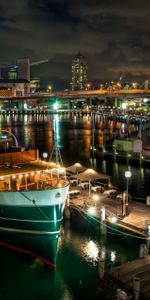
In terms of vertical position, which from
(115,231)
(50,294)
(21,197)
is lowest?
(50,294)

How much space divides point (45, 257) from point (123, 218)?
5.02 metres

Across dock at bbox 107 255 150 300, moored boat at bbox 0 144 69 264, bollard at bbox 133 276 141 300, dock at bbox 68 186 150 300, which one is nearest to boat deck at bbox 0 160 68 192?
moored boat at bbox 0 144 69 264

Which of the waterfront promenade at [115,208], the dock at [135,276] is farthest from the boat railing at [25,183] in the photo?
the dock at [135,276]

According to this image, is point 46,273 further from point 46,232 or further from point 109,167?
point 109,167

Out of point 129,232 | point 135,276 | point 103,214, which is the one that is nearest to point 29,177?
point 103,214

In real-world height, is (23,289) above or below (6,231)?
below

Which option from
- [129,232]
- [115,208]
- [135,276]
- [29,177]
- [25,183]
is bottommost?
[129,232]

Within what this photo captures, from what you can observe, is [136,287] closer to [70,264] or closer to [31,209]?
[70,264]

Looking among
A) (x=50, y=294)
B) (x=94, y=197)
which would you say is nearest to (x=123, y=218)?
(x=94, y=197)

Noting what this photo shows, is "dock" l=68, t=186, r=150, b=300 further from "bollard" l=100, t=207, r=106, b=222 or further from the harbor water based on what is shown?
the harbor water

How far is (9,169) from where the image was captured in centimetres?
2394

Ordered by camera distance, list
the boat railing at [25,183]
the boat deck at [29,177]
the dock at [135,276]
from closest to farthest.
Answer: the dock at [135,276]
the boat railing at [25,183]
the boat deck at [29,177]

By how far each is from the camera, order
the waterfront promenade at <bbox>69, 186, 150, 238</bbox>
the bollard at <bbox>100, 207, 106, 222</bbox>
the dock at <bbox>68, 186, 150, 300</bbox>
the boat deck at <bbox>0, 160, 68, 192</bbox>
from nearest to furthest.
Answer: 1. the dock at <bbox>68, 186, 150, 300</bbox>
2. the waterfront promenade at <bbox>69, 186, 150, 238</bbox>
3. the boat deck at <bbox>0, 160, 68, 192</bbox>
4. the bollard at <bbox>100, 207, 106, 222</bbox>

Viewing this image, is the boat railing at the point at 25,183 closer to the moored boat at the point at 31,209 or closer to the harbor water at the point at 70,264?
the moored boat at the point at 31,209
